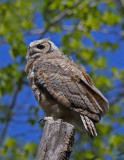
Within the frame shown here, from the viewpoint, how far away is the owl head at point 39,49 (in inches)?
161

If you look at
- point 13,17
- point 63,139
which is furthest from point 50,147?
point 13,17

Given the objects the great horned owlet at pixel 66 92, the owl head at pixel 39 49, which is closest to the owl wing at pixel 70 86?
the great horned owlet at pixel 66 92

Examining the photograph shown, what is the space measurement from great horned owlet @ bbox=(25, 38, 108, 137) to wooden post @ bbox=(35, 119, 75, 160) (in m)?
0.30

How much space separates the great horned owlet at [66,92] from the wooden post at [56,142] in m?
0.30

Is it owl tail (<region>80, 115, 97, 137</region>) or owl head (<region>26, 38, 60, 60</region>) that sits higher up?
owl head (<region>26, 38, 60, 60</region>)

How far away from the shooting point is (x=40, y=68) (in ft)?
12.1

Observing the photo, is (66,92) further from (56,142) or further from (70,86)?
(56,142)

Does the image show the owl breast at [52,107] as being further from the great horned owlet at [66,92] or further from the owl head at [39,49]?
the owl head at [39,49]

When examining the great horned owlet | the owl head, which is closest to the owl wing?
the great horned owlet

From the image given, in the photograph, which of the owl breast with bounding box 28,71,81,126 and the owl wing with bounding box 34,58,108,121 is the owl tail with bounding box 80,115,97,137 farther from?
the owl breast with bounding box 28,71,81,126

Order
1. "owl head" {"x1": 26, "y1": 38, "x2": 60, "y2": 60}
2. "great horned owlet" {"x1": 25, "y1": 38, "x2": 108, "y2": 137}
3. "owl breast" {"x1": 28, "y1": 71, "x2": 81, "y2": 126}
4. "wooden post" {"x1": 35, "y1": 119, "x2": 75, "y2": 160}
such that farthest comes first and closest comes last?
"owl head" {"x1": 26, "y1": 38, "x2": 60, "y2": 60}, "owl breast" {"x1": 28, "y1": 71, "x2": 81, "y2": 126}, "great horned owlet" {"x1": 25, "y1": 38, "x2": 108, "y2": 137}, "wooden post" {"x1": 35, "y1": 119, "x2": 75, "y2": 160}

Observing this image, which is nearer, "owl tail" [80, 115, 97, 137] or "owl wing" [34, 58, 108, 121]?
"owl tail" [80, 115, 97, 137]

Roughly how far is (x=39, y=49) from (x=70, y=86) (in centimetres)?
88

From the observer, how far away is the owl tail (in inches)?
121
